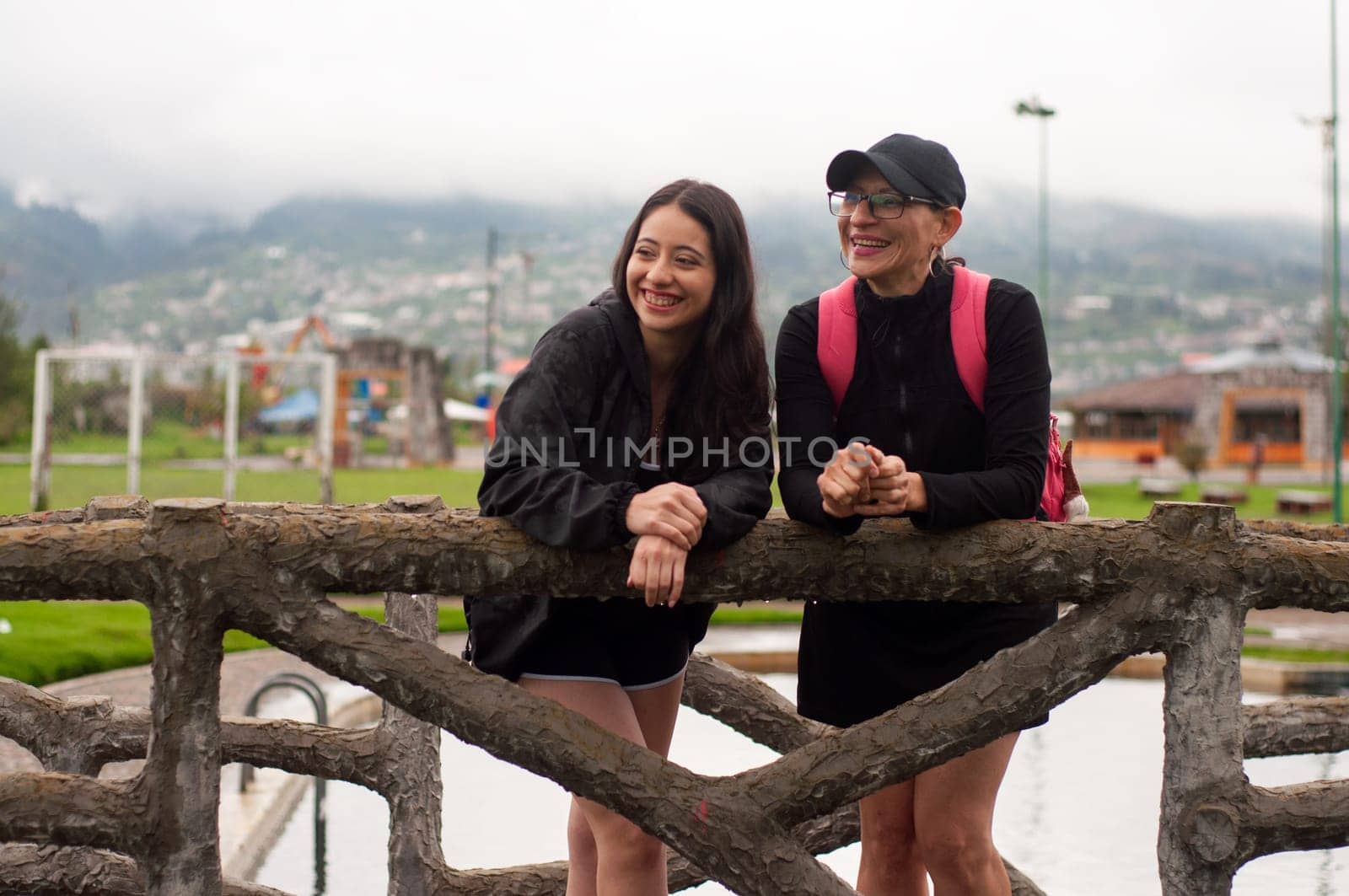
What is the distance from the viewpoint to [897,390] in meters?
2.71

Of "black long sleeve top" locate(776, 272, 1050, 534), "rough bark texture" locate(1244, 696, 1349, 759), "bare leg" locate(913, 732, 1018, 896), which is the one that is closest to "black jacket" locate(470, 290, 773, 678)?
"black long sleeve top" locate(776, 272, 1050, 534)

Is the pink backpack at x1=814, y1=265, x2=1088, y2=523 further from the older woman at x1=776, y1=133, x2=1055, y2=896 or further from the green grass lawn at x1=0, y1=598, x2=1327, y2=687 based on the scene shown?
the green grass lawn at x1=0, y1=598, x2=1327, y2=687

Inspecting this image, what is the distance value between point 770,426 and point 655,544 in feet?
1.69

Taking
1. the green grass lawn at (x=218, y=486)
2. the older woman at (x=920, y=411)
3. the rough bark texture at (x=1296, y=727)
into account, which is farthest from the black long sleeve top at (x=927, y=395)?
the green grass lawn at (x=218, y=486)

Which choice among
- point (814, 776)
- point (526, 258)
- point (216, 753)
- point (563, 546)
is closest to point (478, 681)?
point (563, 546)

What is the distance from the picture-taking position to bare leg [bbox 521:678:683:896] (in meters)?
2.58

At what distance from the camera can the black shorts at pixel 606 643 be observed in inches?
102

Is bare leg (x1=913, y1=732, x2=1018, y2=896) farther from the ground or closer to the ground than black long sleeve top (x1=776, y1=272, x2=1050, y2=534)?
closer to the ground

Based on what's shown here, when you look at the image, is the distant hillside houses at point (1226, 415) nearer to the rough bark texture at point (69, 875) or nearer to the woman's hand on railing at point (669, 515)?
the rough bark texture at point (69, 875)

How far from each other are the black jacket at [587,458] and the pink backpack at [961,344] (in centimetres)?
19

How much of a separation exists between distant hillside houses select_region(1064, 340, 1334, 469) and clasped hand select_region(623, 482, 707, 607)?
159 ft

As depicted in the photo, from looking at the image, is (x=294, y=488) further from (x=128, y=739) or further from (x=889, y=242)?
(x=889, y=242)

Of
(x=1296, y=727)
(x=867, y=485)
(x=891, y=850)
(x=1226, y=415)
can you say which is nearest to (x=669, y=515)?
(x=867, y=485)

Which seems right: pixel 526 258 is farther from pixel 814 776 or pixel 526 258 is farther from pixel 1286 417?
pixel 814 776
